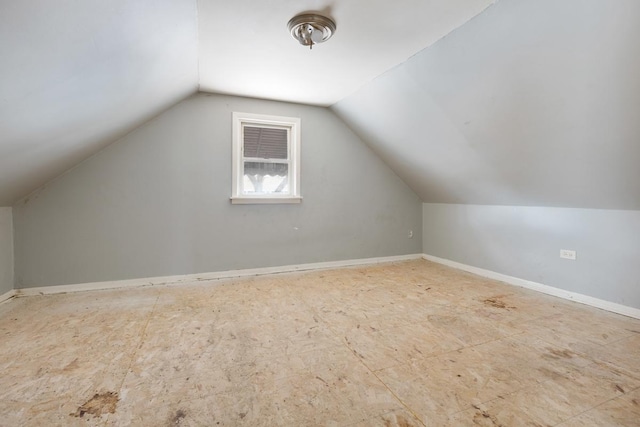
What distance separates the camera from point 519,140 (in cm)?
266

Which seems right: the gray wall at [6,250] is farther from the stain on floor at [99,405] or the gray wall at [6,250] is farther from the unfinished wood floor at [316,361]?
the stain on floor at [99,405]

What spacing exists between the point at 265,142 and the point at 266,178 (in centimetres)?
49

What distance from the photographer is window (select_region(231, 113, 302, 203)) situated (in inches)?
148

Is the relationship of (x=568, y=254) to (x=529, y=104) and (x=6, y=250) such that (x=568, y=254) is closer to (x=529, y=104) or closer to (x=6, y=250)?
(x=529, y=104)

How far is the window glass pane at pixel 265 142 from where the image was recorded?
3885 mm

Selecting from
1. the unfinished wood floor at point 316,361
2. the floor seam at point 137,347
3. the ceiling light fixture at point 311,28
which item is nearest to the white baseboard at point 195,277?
the unfinished wood floor at point 316,361

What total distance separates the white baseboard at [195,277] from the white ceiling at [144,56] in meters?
0.96

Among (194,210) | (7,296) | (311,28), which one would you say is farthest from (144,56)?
(7,296)

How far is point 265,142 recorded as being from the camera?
3.96 metres

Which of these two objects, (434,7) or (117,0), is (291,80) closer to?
(434,7)

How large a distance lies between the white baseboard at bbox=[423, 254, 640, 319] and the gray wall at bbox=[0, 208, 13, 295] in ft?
17.0

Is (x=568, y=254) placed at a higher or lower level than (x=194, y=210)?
lower

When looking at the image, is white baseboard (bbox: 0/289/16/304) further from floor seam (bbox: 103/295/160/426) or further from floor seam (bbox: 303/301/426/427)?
floor seam (bbox: 303/301/426/427)

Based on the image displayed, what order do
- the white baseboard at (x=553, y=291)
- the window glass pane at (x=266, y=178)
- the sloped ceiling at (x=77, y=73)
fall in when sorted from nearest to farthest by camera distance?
the sloped ceiling at (x=77, y=73) → the white baseboard at (x=553, y=291) → the window glass pane at (x=266, y=178)
